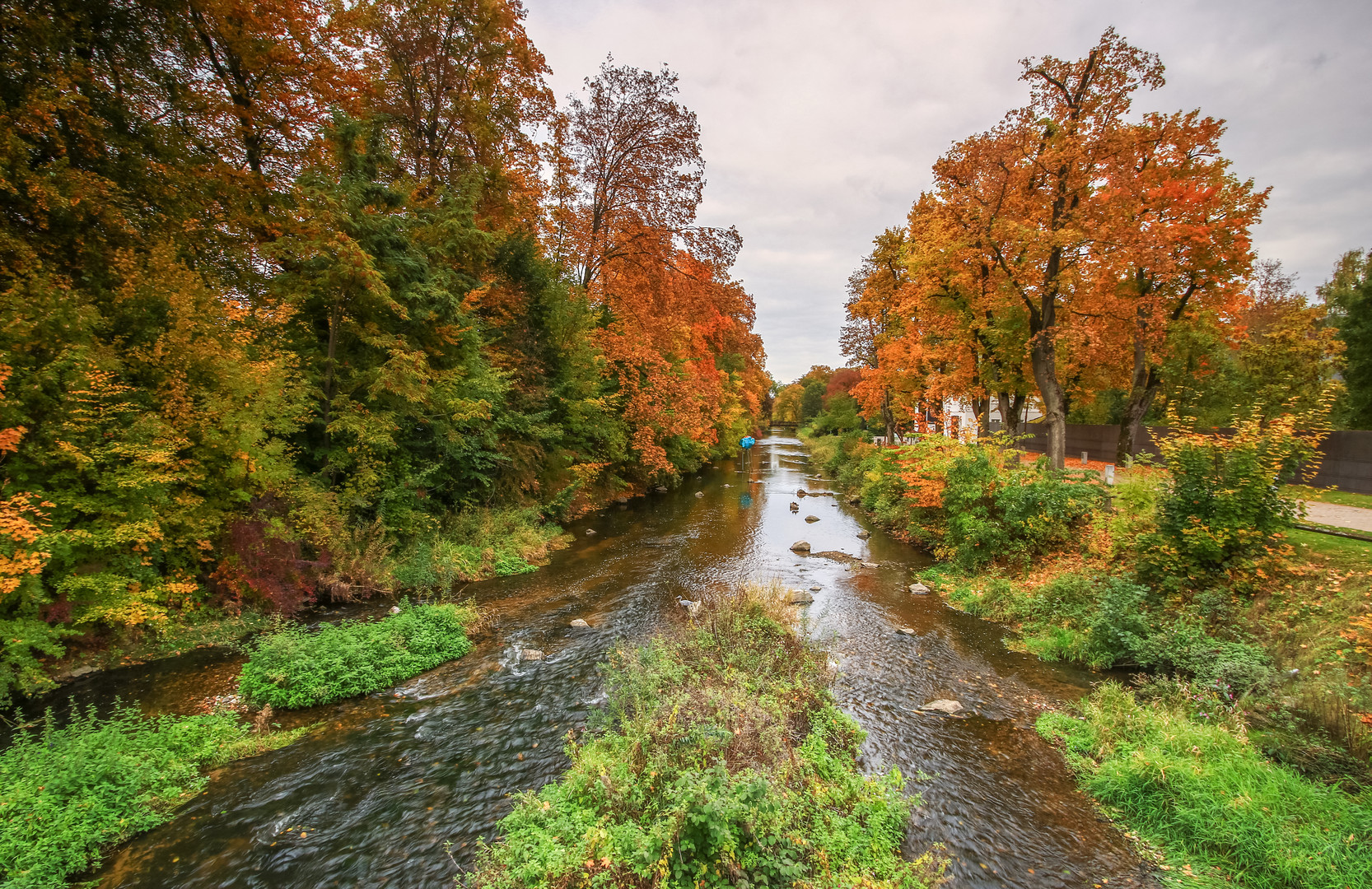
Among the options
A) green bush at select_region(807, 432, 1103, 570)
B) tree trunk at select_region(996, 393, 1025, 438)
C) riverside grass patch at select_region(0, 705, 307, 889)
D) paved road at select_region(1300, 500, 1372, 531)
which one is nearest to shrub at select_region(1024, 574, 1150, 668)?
green bush at select_region(807, 432, 1103, 570)

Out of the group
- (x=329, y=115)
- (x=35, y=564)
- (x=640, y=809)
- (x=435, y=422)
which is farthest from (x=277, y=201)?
(x=640, y=809)

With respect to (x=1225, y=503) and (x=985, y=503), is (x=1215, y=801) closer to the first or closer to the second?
(x=1225, y=503)

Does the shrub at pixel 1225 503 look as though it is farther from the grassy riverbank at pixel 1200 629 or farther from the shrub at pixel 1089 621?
the shrub at pixel 1089 621

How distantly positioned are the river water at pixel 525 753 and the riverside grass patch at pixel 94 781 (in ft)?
0.74

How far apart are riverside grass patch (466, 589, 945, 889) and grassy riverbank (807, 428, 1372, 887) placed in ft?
9.14

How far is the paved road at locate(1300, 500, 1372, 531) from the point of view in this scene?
1024cm

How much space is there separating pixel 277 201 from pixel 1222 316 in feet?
85.7

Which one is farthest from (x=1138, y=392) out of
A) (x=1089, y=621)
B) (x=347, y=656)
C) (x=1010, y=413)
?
(x=347, y=656)

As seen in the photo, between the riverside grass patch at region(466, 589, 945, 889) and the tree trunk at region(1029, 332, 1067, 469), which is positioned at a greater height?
the tree trunk at region(1029, 332, 1067, 469)

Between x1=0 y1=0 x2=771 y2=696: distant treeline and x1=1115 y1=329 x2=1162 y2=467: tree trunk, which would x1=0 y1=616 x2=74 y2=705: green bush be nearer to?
x1=0 y1=0 x2=771 y2=696: distant treeline

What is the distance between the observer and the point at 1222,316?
1462 cm

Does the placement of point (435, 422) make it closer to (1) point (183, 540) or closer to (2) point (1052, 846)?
(1) point (183, 540)

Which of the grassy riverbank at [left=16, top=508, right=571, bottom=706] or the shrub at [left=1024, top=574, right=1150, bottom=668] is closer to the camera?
the grassy riverbank at [left=16, top=508, right=571, bottom=706]

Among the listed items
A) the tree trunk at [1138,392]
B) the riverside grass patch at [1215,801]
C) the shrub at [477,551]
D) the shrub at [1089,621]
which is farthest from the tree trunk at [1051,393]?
the shrub at [477,551]
